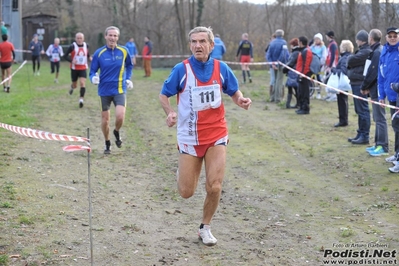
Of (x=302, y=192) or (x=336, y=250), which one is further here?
(x=302, y=192)

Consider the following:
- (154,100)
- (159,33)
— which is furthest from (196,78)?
(159,33)

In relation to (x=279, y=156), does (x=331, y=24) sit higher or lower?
higher

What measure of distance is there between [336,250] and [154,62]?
33.5m

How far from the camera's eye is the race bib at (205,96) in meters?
6.23

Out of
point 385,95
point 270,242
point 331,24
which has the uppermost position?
point 331,24

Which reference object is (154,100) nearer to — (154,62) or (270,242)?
(270,242)

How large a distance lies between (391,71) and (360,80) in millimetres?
2482

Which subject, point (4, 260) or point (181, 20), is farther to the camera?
point (181, 20)

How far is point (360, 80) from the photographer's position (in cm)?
1238

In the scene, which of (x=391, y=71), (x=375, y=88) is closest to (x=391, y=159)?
(x=375, y=88)

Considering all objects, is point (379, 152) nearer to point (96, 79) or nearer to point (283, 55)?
point (96, 79)

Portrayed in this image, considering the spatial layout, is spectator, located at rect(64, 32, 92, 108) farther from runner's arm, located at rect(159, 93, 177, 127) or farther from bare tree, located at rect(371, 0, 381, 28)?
runner's arm, located at rect(159, 93, 177, 127)

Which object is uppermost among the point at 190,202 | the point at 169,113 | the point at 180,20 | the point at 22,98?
the point at 180,20

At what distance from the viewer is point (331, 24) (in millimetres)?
28234
